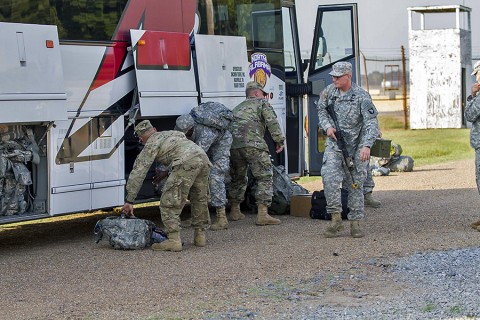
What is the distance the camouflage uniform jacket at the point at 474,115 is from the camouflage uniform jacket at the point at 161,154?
3211 millimetres

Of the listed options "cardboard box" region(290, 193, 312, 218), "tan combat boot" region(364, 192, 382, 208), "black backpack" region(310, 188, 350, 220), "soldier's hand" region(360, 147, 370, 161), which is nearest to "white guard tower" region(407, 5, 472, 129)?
"tan combat boot" region(364, 192, 382, 208)

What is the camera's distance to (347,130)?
1045 cm

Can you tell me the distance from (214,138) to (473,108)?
115 inches

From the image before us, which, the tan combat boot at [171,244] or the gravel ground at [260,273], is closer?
the gravel ground at [260,273]

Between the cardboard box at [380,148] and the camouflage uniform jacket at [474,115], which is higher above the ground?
the camouflage uniform jacket at [474,115]

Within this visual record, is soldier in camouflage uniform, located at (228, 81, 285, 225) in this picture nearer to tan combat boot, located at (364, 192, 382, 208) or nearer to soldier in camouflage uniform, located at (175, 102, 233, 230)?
soldier in camouflage uniform, located at (175, 102, 233, 230)

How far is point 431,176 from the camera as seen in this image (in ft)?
57.1

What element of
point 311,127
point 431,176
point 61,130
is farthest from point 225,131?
point 431,176

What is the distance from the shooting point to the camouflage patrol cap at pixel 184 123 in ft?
36.1

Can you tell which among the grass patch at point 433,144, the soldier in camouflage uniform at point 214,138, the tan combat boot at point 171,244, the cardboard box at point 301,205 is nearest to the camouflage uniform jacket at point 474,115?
the cardboard box at point 301,205

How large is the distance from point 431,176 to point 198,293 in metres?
10.2

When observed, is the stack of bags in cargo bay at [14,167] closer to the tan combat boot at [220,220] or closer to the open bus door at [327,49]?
the tan combat boot at [220,220]

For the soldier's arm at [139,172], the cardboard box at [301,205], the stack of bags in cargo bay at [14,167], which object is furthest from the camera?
the cardboard box at [301,205]

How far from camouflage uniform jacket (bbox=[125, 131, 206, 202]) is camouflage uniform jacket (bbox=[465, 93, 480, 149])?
3.21 meters
